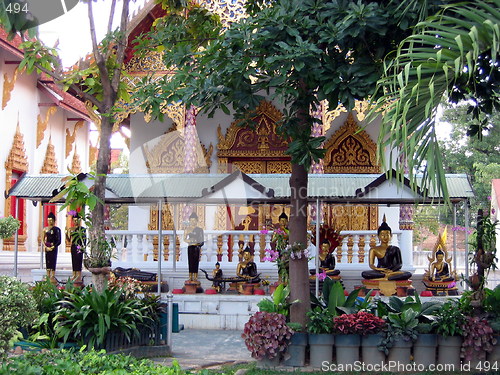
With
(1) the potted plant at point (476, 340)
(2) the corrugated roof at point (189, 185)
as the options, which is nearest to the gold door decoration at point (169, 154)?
(2) the corrugated roof at point (189, 185)

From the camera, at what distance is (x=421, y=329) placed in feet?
27.3

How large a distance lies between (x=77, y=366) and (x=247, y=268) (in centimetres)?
694

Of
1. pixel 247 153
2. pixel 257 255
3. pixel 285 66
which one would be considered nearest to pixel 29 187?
pixel 257 255

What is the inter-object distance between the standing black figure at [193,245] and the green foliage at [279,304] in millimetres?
4044

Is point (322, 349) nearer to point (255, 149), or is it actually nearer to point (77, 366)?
point (77, 366)

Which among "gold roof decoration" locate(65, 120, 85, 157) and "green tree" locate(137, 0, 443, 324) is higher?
"gold roof decoration" locate(65, 120, 85, 157)

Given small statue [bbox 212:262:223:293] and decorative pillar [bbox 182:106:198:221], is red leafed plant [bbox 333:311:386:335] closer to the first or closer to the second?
small statue [bbox 212:262:223:293]

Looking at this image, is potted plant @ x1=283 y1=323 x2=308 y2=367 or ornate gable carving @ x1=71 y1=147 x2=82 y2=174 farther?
ornate gable carving @ x1=71 y1=147 x2=82 y2=174

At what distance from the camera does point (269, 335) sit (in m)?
8.20

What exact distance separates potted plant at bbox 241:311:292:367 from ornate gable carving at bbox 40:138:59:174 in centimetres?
1321

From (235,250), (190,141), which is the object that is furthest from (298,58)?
(190,141)

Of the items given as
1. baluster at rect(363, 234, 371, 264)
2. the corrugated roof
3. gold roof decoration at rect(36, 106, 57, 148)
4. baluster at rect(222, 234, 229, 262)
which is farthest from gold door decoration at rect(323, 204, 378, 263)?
gold roof decoration at rect(36, 106, 57, 148)

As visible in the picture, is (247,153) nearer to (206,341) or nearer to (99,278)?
(206,341)

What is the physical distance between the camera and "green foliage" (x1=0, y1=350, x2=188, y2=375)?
5.80m
